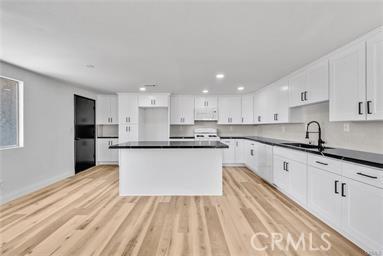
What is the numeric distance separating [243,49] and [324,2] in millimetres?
1083

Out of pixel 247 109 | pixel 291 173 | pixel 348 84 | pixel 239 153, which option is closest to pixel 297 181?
pixel 291 173

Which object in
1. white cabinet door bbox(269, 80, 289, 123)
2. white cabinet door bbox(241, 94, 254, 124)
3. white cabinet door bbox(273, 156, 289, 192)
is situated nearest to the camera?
white cabinet door bbox(273, 156, 289, 192)

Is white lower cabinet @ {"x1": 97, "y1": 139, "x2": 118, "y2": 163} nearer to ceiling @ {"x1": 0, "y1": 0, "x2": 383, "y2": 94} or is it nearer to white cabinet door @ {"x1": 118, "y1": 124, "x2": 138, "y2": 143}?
white cabinet door @ {"x1": 118, "y1": 124, "x2": 138, "y2": 143}

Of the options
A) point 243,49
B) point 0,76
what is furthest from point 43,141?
point 243,49

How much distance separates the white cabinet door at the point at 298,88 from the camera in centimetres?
352

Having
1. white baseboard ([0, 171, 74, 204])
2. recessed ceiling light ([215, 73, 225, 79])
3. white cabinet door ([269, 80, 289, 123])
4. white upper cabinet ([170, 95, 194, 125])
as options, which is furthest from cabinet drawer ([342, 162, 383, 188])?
white baseboard ([0, 171, 74, 204])

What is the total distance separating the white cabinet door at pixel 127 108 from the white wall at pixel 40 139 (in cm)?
127

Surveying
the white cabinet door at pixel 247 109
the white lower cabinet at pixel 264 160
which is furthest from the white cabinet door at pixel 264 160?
the white cabinet door at pixel 247 109

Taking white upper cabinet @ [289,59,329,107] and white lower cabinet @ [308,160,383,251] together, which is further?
white upper cabinet @ [289,59,329,107]

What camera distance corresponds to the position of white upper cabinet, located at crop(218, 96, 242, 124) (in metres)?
6.54

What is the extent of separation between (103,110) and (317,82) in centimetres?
584

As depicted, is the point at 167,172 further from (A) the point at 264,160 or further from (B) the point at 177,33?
(B) the point at 177,33

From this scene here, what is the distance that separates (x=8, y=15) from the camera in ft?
6.12

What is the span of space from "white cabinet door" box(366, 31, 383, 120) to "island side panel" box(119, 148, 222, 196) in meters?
2.23
